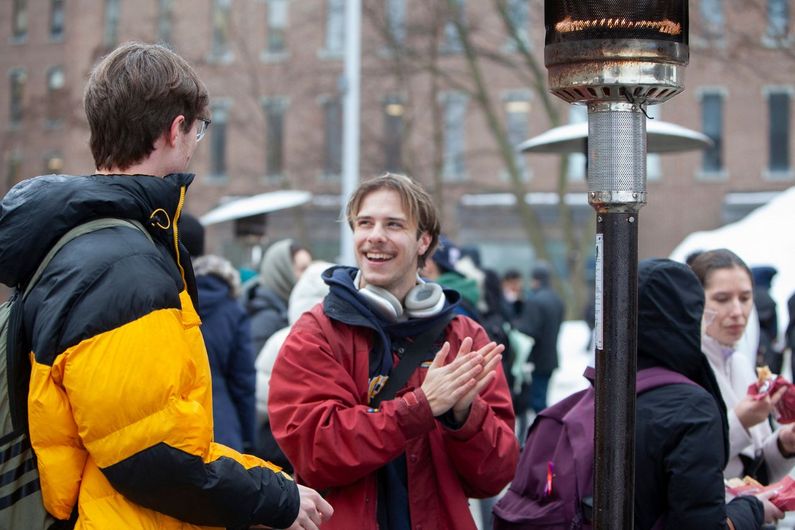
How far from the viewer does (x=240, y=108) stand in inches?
1526

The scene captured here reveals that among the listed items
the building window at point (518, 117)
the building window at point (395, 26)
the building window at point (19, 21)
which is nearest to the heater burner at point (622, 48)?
the building window at point (395, 26)

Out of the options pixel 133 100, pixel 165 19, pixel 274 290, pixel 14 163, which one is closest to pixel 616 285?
pixel 133 100

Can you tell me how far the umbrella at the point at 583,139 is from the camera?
668cm

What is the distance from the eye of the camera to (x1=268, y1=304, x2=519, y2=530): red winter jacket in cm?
319

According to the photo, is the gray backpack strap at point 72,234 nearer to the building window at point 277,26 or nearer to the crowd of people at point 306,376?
the crowd of people at point 306,376

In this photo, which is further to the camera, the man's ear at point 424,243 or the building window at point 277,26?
the building window at point 277,26

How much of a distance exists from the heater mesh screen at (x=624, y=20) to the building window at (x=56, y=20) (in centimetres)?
4263

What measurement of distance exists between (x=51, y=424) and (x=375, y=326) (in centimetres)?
124

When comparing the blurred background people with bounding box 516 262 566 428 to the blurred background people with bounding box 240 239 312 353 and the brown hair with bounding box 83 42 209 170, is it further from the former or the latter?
the brown hair with bounding box 83 42 209 170

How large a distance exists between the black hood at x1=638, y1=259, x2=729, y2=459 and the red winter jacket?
56cm

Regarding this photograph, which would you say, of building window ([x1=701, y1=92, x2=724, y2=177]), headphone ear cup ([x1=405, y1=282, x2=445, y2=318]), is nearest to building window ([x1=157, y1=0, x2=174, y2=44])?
building window ([x1=701, y1=92, x2=724, y2=177])

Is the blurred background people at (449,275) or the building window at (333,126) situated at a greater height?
the building window at (333,126)

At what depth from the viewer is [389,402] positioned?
10.6 feet

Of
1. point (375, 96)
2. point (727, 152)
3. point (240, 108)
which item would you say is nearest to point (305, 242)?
point (375, 96)
